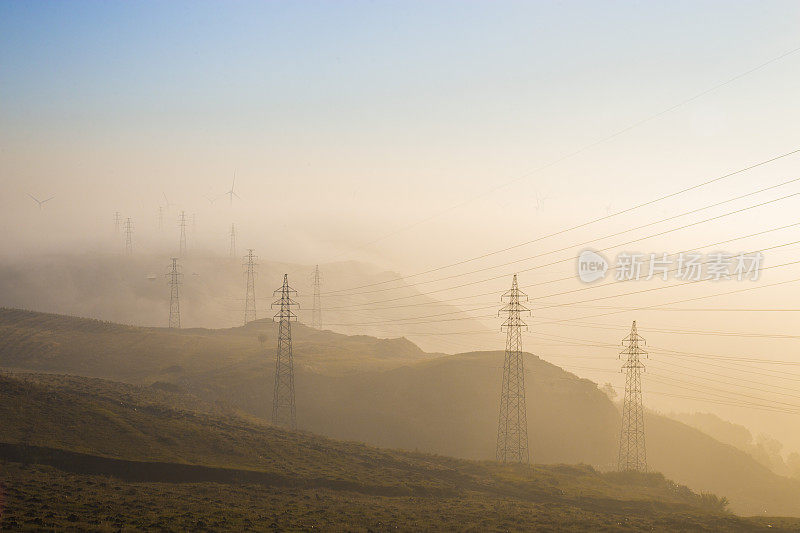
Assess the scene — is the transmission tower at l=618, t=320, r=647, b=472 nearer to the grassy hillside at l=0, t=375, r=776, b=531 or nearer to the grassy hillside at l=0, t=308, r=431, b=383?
the grassy hillside at l=0, t=375, r=776, b=531

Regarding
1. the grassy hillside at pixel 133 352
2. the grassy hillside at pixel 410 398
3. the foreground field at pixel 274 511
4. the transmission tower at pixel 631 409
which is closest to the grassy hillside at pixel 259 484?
the foreground field at pixel 274 511

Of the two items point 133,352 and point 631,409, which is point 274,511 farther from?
point 133,352

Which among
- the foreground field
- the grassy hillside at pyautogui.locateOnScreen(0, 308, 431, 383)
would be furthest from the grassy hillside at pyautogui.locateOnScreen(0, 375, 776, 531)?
the grassy hillside at pyautogui.locateOnScreen(0, 308, 431, 383)

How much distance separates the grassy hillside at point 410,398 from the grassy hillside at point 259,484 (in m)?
23.5

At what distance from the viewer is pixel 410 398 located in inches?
3812

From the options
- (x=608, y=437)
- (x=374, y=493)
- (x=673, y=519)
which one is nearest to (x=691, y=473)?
(x=608, y=437)

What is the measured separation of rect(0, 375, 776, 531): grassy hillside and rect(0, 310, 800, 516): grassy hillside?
2351 cm

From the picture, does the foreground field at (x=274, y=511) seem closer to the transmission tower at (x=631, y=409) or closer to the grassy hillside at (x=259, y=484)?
the grassy hillside at (x=259, y=484)

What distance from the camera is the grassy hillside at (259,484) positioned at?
35969 mm

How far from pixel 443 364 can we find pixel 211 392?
42.0 meters

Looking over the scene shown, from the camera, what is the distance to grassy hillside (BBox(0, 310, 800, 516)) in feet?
293

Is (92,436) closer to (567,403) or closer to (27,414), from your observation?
(27,414)

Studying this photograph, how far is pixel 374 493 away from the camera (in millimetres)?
48188

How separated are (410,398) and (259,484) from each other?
2063 inches
